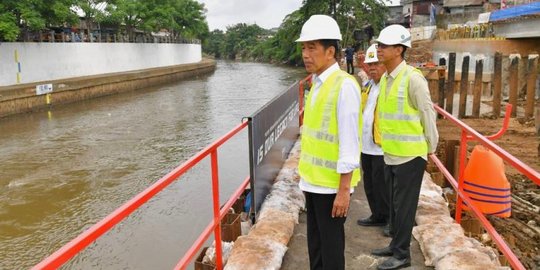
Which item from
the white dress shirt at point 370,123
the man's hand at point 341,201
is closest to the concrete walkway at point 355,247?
the white dress shirt at point 370,123

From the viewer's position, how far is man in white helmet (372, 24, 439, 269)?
293cm

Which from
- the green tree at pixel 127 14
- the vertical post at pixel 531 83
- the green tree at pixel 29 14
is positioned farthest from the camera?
the green tree at pixel 127 14

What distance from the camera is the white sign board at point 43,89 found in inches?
699

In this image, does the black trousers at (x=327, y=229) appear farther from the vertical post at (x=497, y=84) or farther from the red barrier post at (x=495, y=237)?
the vertical post at (x=497, y=84)

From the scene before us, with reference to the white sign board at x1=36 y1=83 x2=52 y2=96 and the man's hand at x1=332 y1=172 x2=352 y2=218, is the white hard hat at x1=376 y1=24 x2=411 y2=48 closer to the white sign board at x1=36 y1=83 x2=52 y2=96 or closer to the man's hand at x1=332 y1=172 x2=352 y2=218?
the man's hand at x1=332 y1=172 x2=352 y2=218

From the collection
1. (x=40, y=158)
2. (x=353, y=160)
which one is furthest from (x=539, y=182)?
(x=40, y=158)

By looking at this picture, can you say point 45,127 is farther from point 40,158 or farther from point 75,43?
point 75,43

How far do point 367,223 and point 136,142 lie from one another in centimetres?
977

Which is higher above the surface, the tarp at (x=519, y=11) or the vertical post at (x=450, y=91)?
the tarp at (x=519, y=11)

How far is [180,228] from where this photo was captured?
6.86 m

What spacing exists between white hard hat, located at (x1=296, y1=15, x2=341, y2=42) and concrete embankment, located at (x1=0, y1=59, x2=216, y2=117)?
16.4 m

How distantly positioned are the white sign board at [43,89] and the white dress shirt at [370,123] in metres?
17.2

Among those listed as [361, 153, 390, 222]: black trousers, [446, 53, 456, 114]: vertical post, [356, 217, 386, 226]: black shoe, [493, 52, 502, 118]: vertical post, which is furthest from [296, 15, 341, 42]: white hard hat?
[493, 52, 502, 118]: vertical post

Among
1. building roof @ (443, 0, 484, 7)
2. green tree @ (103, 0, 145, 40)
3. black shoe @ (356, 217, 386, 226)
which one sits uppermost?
building roof @ (443, 0, 484, 7)
